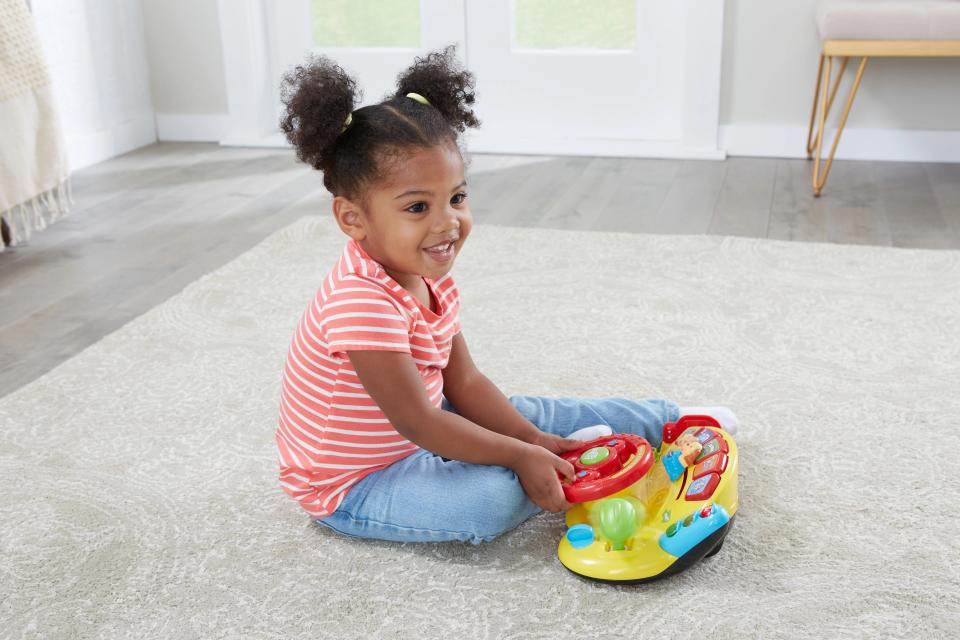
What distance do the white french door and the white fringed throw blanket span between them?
928 millimetres

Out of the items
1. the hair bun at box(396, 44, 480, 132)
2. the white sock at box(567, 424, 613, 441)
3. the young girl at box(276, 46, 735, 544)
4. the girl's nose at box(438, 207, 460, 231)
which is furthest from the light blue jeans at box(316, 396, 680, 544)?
the hair bun at box(396, 44, 480, 132)

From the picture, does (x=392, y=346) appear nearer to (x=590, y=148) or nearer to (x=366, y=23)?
(x=590, y=148)

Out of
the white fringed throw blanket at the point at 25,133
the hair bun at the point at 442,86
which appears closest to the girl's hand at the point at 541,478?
the hair bun at the point at 442,86

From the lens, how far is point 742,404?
1.34 m

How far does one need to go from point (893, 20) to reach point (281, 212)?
55.6 inches

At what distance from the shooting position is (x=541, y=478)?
1.01m

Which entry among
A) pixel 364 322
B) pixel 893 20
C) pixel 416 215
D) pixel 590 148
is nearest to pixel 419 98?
pixel 416 215

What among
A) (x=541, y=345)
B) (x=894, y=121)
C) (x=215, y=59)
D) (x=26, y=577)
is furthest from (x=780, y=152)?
(x=26, y=577)

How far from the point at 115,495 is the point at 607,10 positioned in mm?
2076

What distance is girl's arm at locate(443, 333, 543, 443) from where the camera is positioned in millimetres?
1117

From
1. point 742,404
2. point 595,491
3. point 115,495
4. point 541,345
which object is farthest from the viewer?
point 541,345

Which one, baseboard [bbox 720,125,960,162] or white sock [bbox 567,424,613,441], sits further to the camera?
baseboard [bbox 720,125,960,162]

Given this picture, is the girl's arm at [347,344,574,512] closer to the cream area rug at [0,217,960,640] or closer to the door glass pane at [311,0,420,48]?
the cream area rug at [0,217,960,640]

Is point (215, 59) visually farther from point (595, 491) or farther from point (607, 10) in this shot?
point (595, 491)
